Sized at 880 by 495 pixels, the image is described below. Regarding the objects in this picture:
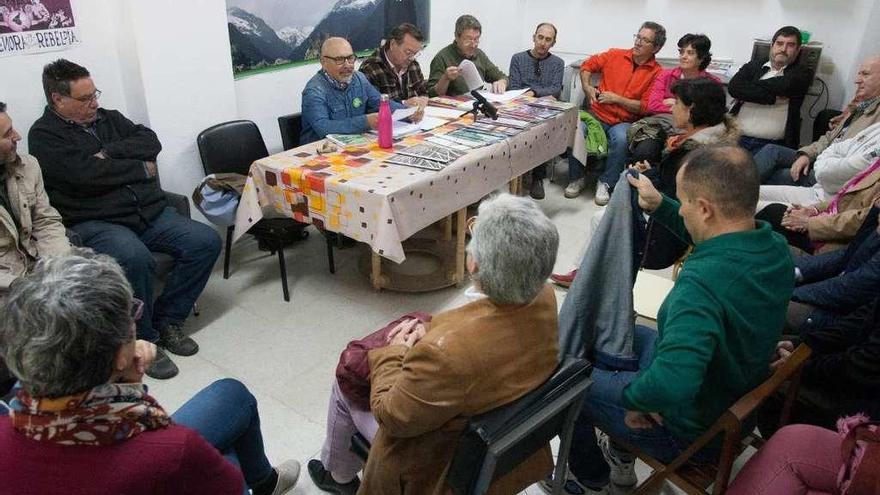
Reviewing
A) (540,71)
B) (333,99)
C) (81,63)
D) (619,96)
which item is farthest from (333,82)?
(619,96)

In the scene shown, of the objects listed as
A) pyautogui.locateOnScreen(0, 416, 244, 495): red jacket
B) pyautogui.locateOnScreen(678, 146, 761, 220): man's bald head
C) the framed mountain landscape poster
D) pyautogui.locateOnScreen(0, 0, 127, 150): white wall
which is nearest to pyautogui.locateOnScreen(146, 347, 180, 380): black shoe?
pyautogui.locateOnScreen(0, 0, 127, 150): white wall

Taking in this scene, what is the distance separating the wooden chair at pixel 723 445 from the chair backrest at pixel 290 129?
2.44 metres

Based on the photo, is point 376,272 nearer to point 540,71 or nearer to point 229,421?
point 229,421

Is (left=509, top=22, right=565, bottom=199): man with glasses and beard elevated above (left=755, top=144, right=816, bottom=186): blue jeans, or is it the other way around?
(left=509, top=22, right=565, bottom=199): man with glasses and beard

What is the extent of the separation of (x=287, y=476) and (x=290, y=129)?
2050mm

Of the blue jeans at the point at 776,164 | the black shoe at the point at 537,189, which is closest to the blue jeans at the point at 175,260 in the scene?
the black shoe at the point at 537,189

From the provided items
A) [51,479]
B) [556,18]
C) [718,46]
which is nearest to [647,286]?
[51,479]

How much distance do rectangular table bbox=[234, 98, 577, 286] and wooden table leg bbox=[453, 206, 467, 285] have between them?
0.01 m

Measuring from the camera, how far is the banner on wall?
8.02 ft

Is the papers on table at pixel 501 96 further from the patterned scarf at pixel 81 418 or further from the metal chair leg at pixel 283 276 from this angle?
the patterned scarf at pixel 81 418

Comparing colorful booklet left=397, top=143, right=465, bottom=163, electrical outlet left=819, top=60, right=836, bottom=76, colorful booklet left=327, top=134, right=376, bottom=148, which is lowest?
colorful booklet left=397, top=143, right=465, bottom=163

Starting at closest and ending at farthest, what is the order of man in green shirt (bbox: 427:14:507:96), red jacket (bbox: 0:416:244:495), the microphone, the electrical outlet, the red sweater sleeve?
red jacket (bbox: 0:416:244:495) → the red sweater sleeve → the microphone → man in green shirt (bbox: 427:14:507:96) → the electrical outlet

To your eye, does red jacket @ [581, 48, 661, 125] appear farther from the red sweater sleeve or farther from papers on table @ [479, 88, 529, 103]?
the red sweater sleeve

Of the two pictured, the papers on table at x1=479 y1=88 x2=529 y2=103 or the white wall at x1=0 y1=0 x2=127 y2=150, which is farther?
the papers on table at x1=479 y1=88 x2=529 y2=103
